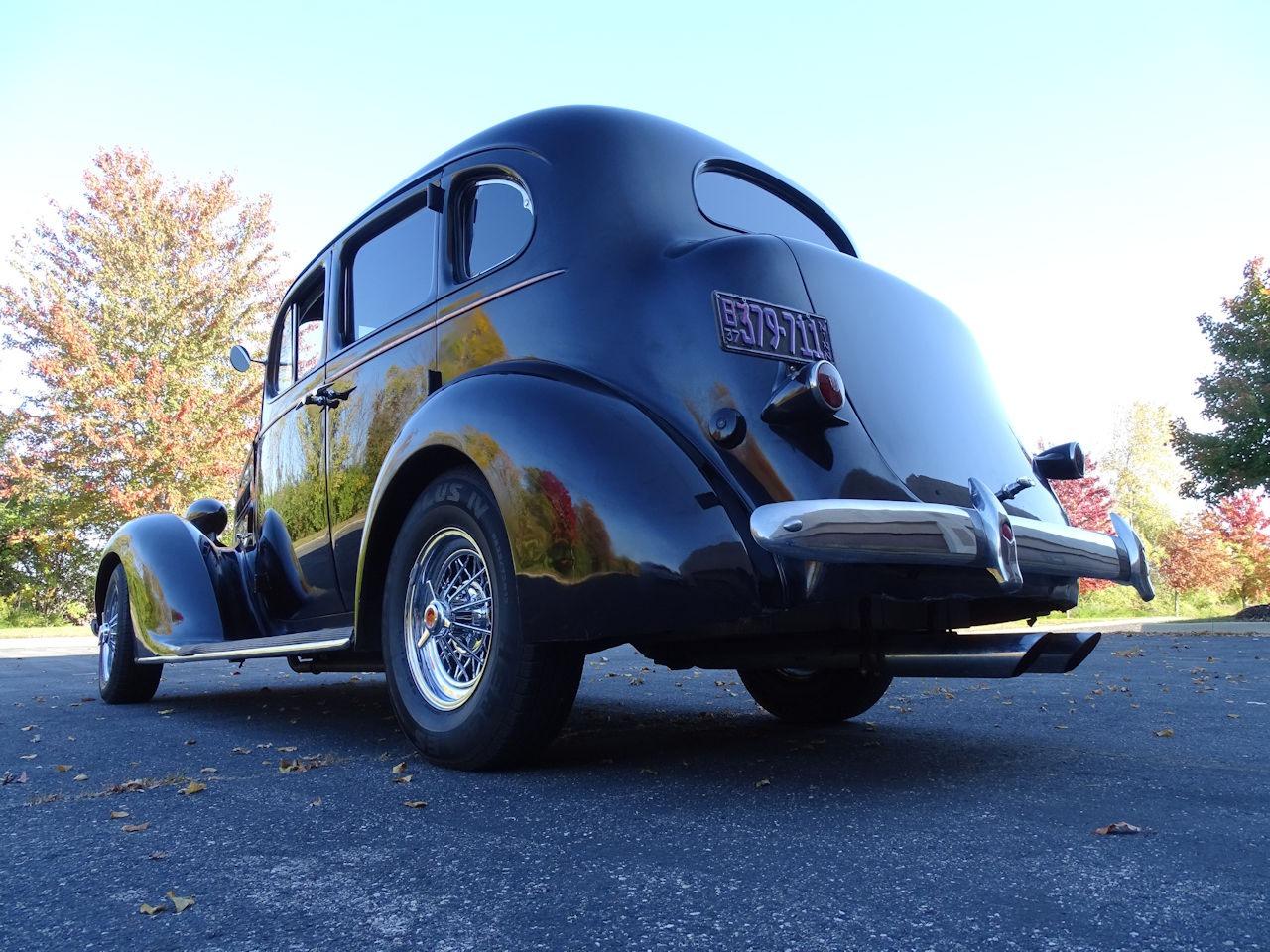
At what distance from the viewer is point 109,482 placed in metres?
19.7

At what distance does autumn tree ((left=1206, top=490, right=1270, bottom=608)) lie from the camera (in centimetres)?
2431

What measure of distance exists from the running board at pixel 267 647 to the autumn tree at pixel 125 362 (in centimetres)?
1648

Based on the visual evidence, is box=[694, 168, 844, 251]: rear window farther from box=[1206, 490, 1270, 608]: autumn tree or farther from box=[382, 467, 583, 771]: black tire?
box=[1206, 490, 1270, 608]: autumn tree

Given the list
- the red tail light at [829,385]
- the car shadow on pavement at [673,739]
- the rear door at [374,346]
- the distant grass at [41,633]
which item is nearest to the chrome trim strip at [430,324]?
the rear door at [374,346]

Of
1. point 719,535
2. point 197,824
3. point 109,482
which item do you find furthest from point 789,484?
point 109,482

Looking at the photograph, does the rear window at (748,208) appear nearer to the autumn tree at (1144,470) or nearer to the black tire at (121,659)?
the black tire at (121,659)

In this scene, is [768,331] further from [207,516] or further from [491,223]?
[207,516]

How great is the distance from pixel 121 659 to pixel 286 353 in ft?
6.14

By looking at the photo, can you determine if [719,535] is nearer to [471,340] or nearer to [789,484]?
[789,484]

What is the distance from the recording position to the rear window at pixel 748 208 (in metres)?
3.35

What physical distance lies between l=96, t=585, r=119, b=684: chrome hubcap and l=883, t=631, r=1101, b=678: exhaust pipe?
4348mm

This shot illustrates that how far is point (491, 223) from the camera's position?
3465 mm

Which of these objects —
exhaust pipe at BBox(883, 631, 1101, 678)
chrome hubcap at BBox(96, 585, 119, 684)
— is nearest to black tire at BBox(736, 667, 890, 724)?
exhaust pipe at BBox(883, 631, 1101, 678)

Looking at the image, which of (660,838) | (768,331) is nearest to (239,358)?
(768,331)
